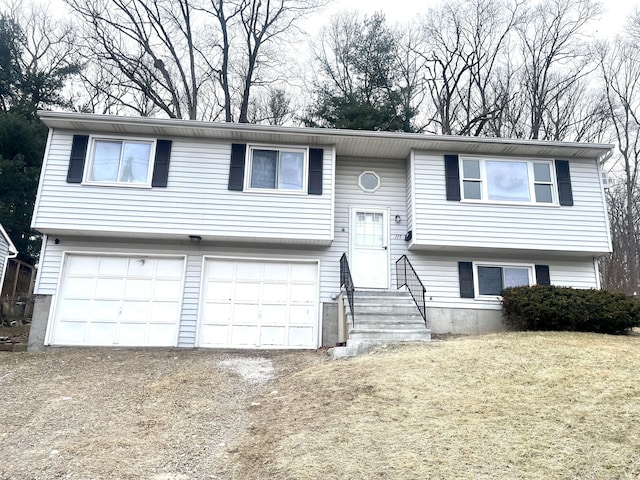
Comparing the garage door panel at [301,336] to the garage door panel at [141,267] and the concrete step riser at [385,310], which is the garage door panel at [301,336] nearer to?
the concrete step riser at [385,310]

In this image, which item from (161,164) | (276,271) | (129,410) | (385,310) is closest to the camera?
(129,410)

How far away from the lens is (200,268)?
10.6 m

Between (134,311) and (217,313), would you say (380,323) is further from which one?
(134,311)

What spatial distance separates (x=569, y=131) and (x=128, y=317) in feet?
71.9

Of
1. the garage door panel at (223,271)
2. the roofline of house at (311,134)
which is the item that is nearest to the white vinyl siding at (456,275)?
the roofline of house at (311,134)

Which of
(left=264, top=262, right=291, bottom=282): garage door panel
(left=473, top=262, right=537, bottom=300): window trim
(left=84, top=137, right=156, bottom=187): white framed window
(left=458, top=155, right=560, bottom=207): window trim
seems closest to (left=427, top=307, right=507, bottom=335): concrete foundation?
(left=473, top=262, right=537, bottom=300): window trim

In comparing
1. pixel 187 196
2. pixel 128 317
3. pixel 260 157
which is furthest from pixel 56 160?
pixel 260 157

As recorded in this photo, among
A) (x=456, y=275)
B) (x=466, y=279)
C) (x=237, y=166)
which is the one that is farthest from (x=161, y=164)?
(x=466, y=279)

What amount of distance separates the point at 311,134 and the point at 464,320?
569 centimetres

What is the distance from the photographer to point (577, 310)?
9219 mm

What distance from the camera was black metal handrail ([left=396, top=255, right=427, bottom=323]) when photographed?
10.1 meters

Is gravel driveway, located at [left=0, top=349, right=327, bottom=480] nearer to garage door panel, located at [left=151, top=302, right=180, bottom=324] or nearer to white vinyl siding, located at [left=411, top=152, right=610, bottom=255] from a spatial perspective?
garage door panel, located at [left=151, top=302, right=180, bottom=324]

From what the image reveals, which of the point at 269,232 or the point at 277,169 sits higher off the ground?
the point at 277,169

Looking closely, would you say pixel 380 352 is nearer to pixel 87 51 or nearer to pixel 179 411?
pixel 179 411
